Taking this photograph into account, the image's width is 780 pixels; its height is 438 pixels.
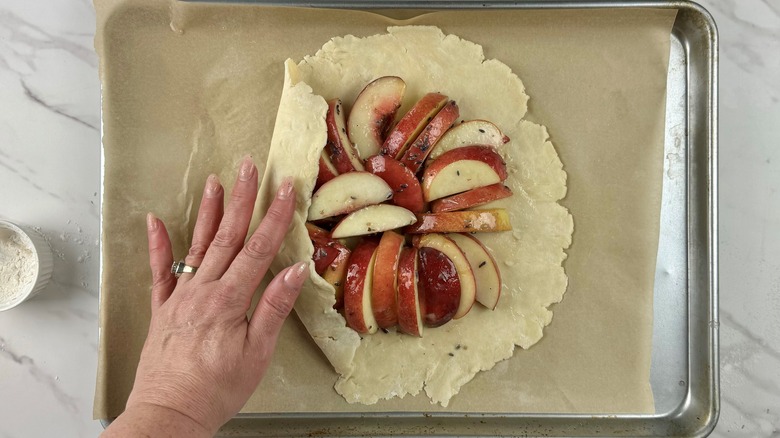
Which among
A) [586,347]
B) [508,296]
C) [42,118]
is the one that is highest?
[42,118]

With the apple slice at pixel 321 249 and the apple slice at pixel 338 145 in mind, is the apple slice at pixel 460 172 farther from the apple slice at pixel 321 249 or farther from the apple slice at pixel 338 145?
the apple slice at pixel 321 249

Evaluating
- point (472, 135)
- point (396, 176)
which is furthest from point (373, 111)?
point (472, 135)

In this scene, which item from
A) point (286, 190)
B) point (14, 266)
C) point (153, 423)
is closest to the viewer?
point (153, 423)

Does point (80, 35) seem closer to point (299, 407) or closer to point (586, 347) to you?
point (299, 407)

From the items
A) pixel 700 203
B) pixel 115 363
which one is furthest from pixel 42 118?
pixel 700 203

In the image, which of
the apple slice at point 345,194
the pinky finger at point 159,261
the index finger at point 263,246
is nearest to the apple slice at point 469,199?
the apple slice at point 345,194

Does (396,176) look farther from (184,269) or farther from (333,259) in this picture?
(184,269)
